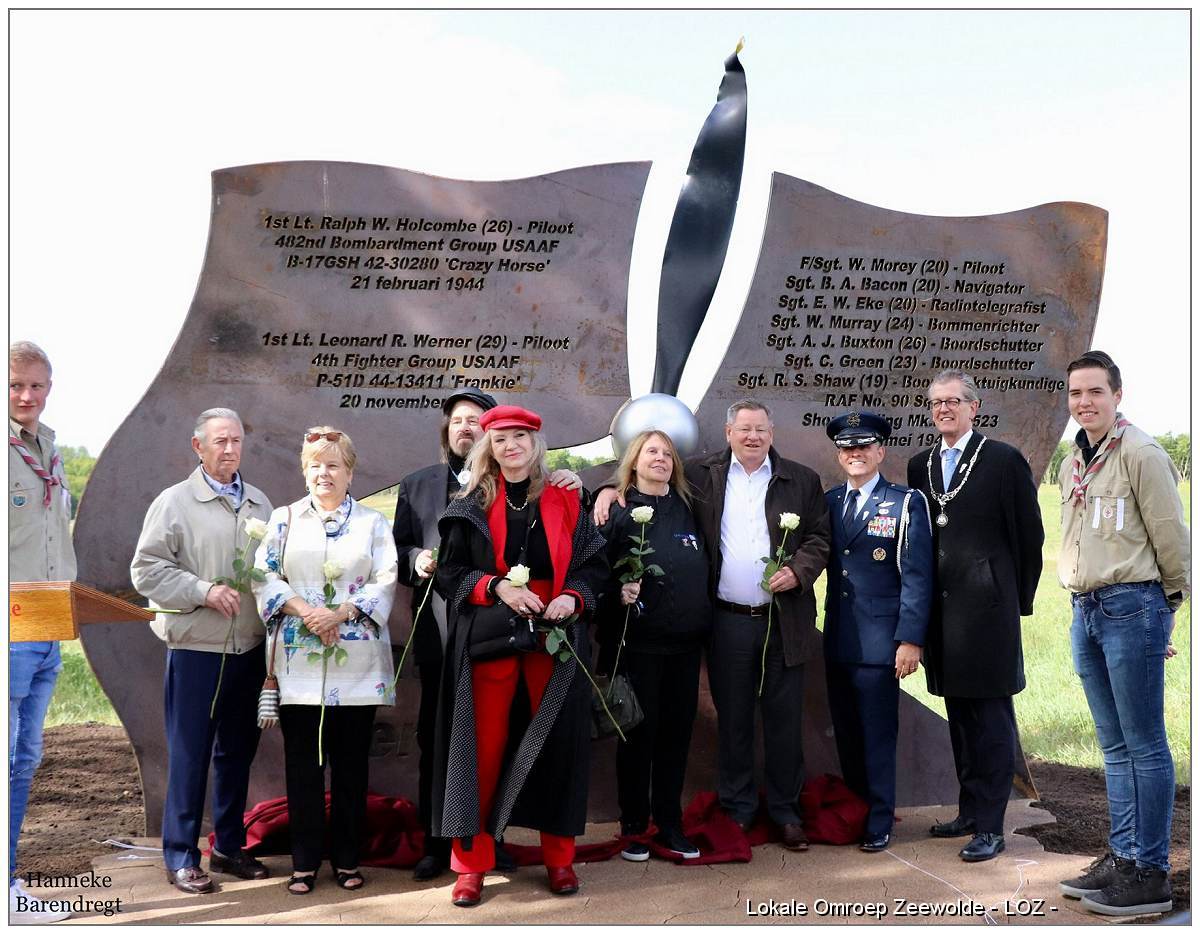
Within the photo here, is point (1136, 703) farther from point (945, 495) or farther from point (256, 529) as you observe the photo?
point (256, 529)

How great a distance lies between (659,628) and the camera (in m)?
4.31

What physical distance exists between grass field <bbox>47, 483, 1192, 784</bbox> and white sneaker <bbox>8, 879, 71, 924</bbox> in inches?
110

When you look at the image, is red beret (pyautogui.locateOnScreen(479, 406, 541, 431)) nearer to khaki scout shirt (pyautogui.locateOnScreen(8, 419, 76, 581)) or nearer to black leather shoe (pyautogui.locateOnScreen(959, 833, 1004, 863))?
khaki scout shirt (pyautogui.locateOnScreen(8, 419, 76, 581))

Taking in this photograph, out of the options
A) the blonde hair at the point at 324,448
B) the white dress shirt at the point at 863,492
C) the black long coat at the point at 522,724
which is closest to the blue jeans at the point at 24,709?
the blonde hair at the point at 324,448

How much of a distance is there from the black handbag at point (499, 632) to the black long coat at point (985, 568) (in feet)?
5.60

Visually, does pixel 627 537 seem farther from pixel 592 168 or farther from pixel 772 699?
pixel 592 168

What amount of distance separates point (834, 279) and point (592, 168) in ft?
4.10

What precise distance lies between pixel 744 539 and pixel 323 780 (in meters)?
1.81

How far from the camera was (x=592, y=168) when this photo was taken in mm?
5215

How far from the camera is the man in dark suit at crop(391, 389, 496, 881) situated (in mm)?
4266

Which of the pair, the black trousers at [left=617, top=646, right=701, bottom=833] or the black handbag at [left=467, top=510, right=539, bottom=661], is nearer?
the black handbag at [left=467, top=510, right=539, bottom=661]

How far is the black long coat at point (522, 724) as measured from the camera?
12.8 ft

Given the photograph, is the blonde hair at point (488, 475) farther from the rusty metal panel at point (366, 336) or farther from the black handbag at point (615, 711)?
the rusty metal panel at point (366, 336)

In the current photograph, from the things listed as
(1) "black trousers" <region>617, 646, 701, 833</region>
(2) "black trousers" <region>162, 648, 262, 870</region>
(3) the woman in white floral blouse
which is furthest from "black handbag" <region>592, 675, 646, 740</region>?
(2) "black trousers" <region>162, 648, 262, 870</region>
